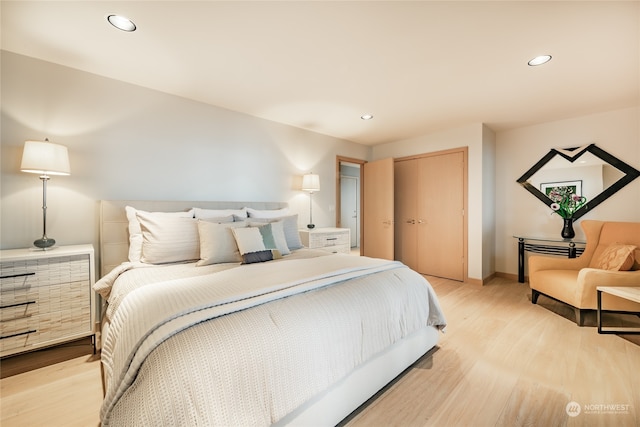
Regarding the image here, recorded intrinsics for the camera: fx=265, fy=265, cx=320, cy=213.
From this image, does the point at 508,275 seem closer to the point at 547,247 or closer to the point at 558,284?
the point at 547,247

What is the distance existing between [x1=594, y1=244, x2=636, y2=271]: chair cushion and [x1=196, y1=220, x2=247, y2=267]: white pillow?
11.7 feet

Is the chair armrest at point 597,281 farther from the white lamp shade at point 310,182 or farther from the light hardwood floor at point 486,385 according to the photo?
the white lamp shade at point 310,182

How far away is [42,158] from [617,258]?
5092 mm

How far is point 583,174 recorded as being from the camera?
355 centimetres

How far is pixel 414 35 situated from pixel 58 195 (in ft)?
10.4

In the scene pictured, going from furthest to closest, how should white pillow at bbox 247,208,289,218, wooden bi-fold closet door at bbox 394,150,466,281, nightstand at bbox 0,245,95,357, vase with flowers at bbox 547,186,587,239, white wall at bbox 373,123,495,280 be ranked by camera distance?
wooden bi-fold closet door at bbox 394,150,466,281
white wall at bbox 373,123,495,280
vase with flowers at bbox 547,186,587,239
white pillow at bbox 247,208,289,218
nightstand at bbox 0,245,95,357

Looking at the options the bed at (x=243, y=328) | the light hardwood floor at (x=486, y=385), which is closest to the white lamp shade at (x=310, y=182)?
the bed at (x=243, y=328)

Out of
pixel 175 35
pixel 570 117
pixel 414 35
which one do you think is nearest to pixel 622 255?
pixel 570 117

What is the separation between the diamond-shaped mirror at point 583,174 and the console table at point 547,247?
437 mm

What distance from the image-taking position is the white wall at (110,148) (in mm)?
2145

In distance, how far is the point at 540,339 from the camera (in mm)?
2287

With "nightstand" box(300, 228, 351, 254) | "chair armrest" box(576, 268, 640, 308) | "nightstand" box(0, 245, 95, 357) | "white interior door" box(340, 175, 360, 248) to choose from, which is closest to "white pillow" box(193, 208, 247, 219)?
"nightstand" box(0, 245, 95, 357)

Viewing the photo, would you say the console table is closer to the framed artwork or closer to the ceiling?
the framed artwork

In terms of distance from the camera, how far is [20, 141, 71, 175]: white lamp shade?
1961mm
